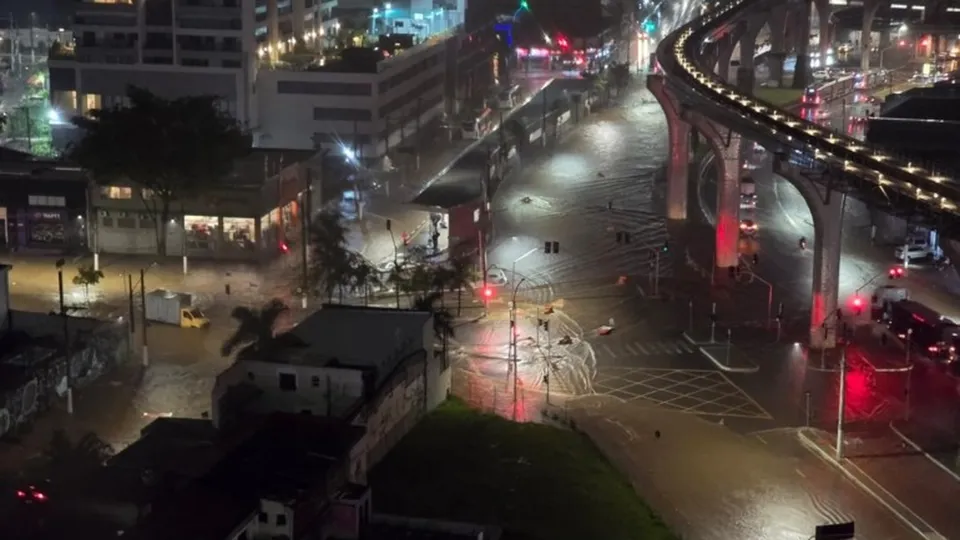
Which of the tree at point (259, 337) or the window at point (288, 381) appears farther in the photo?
the tree at point (259, 337)

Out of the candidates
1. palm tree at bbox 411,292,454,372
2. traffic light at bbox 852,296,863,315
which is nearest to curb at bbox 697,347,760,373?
traffic light at bbox 852,296,863,315

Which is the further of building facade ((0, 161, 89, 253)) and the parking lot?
building facade ((0, 161, 89, 253))

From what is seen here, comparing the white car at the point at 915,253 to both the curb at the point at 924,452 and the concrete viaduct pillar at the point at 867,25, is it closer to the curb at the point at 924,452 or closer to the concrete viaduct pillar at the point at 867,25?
the curb at the point at 924,452

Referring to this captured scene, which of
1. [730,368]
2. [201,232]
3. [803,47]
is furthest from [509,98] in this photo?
[730,368]

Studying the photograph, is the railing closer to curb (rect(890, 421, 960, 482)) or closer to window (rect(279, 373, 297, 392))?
curb (rect(890, 421, 960, 482))

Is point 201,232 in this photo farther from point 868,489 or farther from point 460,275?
point 868,489

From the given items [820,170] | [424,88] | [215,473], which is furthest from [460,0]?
[215,473]

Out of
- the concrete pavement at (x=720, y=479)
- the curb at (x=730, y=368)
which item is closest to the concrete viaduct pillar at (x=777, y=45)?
the curb at (x=730, y=368)
